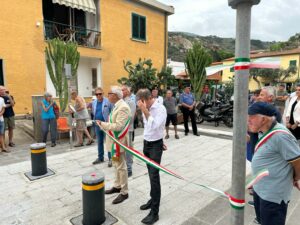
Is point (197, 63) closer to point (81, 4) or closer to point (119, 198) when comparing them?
point (81, 4)

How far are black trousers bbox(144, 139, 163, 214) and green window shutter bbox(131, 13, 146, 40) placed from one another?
12.5 metres

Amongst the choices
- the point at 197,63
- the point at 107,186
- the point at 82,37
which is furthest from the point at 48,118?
the point at 82,37

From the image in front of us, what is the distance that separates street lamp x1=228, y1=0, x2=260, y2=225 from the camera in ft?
4.41

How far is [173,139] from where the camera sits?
7.62 metres

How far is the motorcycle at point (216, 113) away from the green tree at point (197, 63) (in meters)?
0.89

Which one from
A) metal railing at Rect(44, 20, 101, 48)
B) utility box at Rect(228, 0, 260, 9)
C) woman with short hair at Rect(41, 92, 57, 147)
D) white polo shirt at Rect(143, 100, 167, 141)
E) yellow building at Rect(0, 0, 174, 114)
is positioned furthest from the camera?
metal railing at Rect(44, 20, 101, 48)

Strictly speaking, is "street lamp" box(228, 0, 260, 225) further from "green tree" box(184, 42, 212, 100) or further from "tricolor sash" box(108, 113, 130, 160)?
"green tree" box(184, 42, 212, 100)

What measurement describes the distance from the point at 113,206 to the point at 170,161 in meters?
2.32

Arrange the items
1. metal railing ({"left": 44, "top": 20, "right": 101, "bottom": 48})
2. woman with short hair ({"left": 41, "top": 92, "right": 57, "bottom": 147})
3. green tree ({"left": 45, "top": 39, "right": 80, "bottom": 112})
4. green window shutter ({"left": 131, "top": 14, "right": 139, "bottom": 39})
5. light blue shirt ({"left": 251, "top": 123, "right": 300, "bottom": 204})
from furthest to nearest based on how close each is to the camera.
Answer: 1. green window shutter ({"left": 131, "top": 14, "right": 139, "bottom": 39})
2. metal railing ({"left": 44, "top": 20, "right": 101, "bottom": 48})
3. green tree ({"left": 45, "top": 39, "right": 80, "bottom": 112})
4. woman with short hair ({"left": 41, "top": 92, "right": 57, "bottom": 147})
5. light blue shirt ({"left": 251, "top": 123, "right": 300, "bottom": 204})

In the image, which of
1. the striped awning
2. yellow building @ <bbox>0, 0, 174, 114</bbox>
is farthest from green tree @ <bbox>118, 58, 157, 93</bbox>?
the striped awning

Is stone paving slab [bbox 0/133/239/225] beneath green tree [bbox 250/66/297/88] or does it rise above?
beneath

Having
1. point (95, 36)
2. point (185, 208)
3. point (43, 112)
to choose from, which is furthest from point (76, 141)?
point (95, 36)

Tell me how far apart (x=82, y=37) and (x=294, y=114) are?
37.6 feet

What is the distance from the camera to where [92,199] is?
282 centimetres
